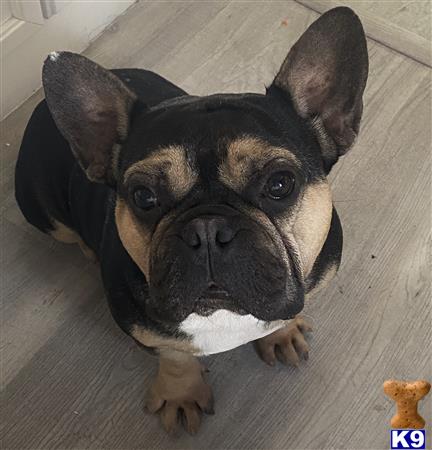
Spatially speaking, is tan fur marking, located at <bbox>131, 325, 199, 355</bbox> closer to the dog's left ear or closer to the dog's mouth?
the dog's mouth

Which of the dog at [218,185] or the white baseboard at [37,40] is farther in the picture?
the white baseboard at [37,40]

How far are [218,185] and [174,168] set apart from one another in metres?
0.08

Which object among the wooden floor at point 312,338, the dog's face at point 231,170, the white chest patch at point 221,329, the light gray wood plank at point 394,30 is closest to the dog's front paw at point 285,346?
the wooden floor at point 312,338

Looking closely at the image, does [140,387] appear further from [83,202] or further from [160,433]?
[83,202]

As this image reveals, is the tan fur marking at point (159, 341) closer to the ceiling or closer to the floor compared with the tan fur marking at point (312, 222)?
closer to the floor

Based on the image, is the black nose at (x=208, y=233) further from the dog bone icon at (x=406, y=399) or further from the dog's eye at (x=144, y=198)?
the dog bone icon at (x=406, y=399)

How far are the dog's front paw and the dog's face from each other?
437 millimetres

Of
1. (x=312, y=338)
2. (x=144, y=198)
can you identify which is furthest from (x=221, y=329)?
(x=312, y=338)

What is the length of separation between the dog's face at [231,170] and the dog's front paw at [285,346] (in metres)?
0.44

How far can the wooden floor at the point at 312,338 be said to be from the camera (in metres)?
1.72

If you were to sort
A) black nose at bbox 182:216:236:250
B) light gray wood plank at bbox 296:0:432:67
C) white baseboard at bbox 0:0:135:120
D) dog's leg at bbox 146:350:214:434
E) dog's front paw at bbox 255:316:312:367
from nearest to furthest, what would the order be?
black nose at bbox 182:216:236:250 → dog's leg at bbox 146:350:214:434 → dog's front paw at bbox 255:316:312:367 → white baseboard at bbox 0:0:135:120 → light gray wood plank at bbox 296:0:432:67

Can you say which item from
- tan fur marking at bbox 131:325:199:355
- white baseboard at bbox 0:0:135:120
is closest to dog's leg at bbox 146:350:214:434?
tan fur marking at bbox 131:325:199:355

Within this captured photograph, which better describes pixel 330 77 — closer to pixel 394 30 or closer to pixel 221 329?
pixel 221 329

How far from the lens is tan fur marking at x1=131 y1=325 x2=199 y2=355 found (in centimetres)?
144
